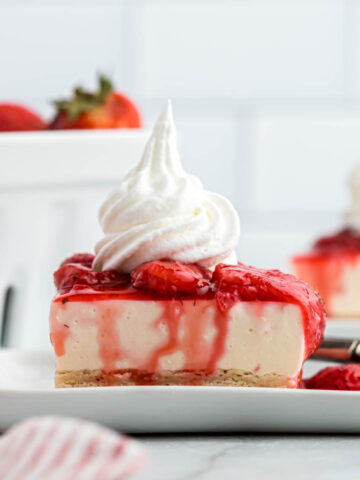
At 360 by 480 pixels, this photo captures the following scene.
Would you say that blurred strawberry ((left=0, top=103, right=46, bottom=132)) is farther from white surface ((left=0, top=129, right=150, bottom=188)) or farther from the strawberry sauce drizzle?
the strawberry sauce drizzle

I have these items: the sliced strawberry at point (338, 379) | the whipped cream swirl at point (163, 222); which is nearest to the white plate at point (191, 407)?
the sliced strawberry at point (338, 379)

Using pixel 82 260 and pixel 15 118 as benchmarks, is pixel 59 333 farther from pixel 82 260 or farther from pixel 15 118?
pixel 15 118

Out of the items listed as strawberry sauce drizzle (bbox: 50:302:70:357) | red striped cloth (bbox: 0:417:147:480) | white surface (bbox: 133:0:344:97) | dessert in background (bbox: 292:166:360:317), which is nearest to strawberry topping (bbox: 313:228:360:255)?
dessert in background (bbox: 292:166:360:317)

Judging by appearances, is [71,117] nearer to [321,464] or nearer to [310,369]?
[310,369]

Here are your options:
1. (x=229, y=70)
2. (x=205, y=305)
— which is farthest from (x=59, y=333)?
(x=229, y=70)

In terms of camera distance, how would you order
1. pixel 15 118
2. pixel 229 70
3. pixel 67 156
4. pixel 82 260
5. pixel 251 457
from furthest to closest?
1. pixel 229 70
2. pixel 15 118
3. pixel 67 156
4. pixel 82 260
5. pixel 251 457

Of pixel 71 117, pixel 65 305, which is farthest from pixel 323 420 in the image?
pixel 71 117
